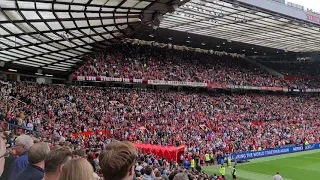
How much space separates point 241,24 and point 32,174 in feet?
114

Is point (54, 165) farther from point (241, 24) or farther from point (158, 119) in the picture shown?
point (241, 24)

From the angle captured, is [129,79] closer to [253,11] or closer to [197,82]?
[197,82]

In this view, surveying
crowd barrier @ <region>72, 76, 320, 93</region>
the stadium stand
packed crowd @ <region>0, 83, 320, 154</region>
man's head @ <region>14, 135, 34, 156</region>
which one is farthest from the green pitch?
man's head @ <region>14, 135, 34, 156</region>

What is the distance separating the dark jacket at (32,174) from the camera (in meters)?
3.49

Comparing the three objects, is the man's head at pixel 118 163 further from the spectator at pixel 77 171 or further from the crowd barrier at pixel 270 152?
the crowd barrier at pixel 270 152

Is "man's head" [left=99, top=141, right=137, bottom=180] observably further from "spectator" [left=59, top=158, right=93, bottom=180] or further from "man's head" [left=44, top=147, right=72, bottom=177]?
"man's head" [left=44, top=147, right=72, bottom=177]

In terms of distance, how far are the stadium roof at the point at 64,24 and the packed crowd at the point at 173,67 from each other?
12.0 meters

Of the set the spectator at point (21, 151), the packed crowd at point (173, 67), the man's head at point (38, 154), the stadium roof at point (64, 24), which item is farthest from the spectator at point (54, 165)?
the packed crowd at point (173, 67)

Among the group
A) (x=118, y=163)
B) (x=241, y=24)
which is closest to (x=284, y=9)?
Result: (x=241, y=24)

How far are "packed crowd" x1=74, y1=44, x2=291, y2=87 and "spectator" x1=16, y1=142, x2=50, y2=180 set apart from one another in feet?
100.0

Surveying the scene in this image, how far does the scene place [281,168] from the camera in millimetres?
26672

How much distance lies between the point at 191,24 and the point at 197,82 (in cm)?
1169

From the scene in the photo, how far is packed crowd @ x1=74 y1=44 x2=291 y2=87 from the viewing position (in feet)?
127

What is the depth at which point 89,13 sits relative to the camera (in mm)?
15062
